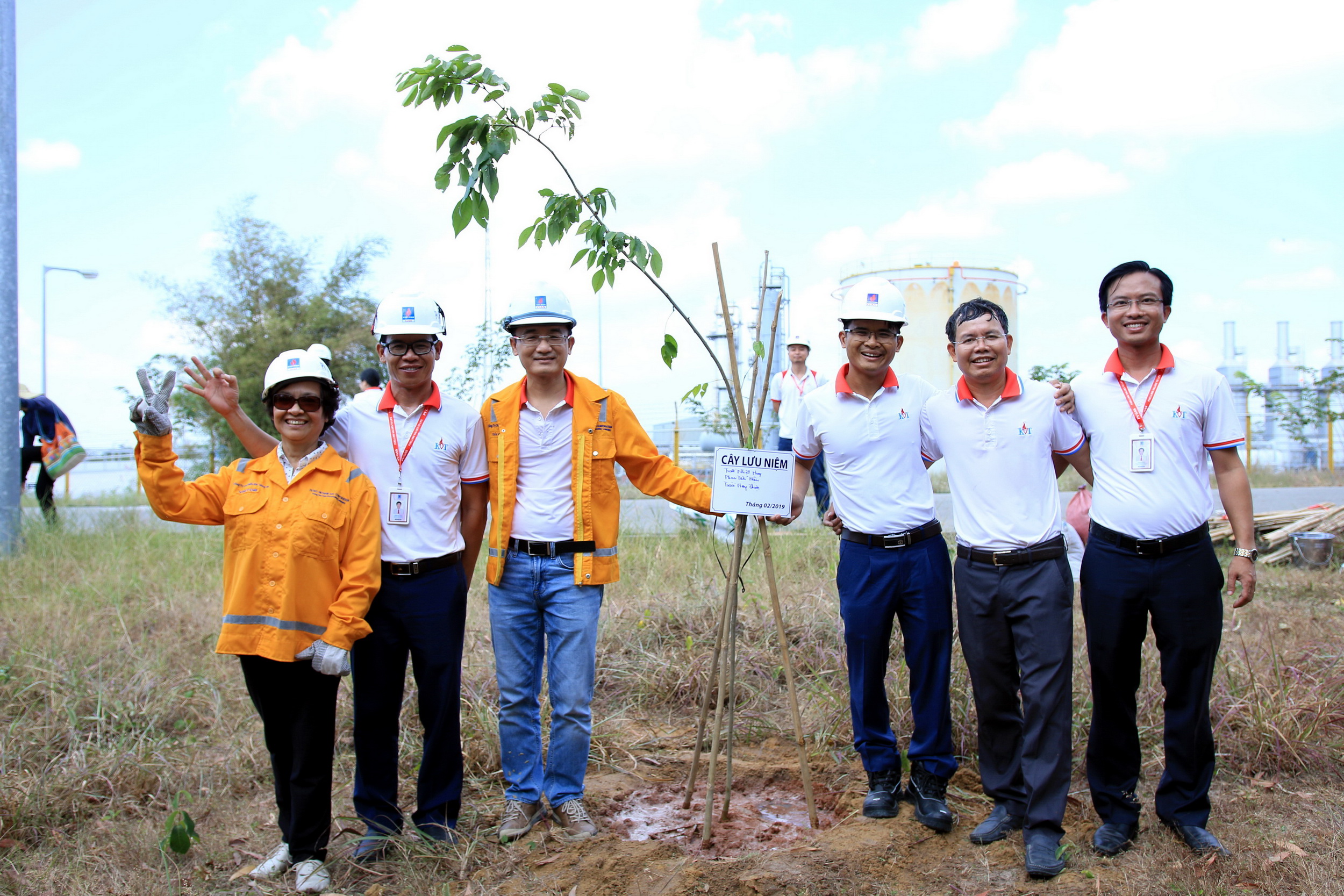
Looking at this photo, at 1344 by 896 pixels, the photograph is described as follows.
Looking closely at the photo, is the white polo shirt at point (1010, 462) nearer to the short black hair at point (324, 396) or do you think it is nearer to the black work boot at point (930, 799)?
the black work boot at point (930, 799)

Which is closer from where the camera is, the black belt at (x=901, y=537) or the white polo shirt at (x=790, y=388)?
the black belt at (x=901, y=537)

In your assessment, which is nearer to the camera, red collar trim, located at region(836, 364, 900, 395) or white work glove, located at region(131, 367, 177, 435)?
white work glove, located at region(131, 367, 177, 435)

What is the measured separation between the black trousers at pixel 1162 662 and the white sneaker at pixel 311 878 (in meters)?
2.91

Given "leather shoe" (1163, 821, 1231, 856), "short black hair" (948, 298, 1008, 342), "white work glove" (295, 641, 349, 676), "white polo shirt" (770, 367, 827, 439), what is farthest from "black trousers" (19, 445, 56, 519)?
"leather shoe" (1163, 821, 1231, 856)

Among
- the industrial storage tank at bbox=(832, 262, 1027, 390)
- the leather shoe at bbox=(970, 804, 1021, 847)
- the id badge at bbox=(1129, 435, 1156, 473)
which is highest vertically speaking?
the industrial storage tank at bbox=(832, 262, 1027, 390)

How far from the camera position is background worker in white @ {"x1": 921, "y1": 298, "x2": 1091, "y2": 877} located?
11.5 ft

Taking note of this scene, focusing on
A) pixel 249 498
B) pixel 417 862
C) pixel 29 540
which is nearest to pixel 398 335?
pixel 249 498

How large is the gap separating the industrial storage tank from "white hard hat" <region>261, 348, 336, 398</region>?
813 inches

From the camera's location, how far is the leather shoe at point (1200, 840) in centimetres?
342

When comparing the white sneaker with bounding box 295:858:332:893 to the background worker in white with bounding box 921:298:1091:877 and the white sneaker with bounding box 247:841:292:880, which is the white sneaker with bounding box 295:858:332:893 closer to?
the white sneaker with bounding box 247:841:292:880

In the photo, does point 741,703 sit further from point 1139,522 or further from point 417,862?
point 1139,522

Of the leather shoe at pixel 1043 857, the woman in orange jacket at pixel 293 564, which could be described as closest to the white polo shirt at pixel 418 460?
the woman in orange jacket at pixel 293 564

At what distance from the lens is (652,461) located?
397 cm

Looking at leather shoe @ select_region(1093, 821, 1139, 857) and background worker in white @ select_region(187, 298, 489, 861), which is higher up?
background worker in white @ select_region(187, 298, 489, 861)
